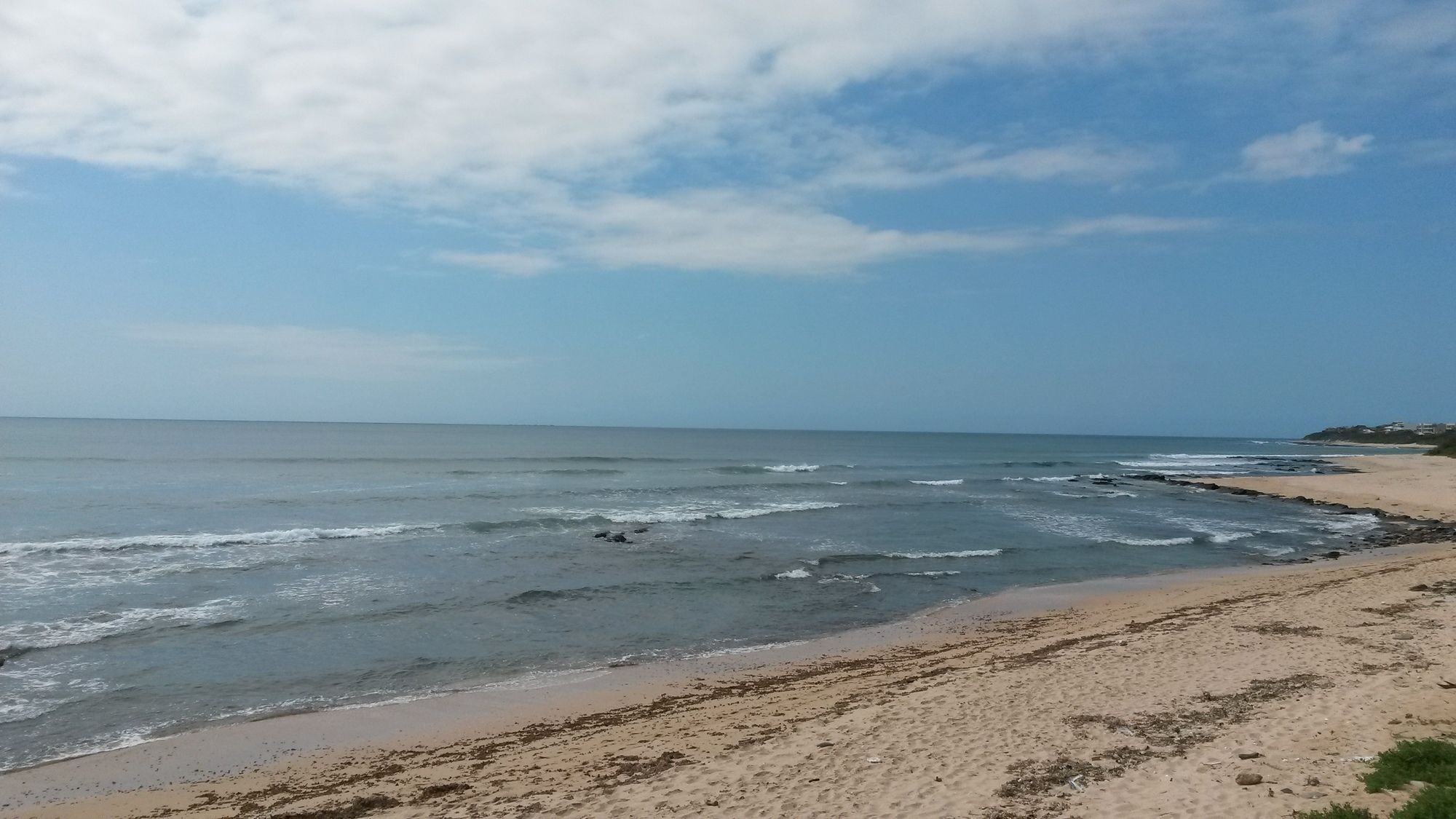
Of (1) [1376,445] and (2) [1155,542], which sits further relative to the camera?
(1) [1376,445]

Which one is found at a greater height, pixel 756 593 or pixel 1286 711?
pixel 1286 711

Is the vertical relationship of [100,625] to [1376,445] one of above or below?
below

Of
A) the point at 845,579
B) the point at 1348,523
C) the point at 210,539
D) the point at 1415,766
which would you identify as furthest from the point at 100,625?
the point at 1348,523

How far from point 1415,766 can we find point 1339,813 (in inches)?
45.5

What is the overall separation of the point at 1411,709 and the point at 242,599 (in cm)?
1970

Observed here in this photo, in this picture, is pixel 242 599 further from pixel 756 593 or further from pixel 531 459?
pixel 531 459

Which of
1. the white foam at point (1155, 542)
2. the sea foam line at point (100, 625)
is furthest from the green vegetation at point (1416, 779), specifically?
the white foam at point (1155, 542)

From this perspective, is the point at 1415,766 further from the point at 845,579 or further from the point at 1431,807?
the point at 845,579

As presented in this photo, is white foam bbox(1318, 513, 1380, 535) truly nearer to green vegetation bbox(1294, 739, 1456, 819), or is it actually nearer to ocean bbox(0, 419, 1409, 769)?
ocean bbox(0, 419, 1409, 769)

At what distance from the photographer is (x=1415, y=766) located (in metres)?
6.00

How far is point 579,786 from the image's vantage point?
7836 millimetres

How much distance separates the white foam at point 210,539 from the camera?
74.3ft

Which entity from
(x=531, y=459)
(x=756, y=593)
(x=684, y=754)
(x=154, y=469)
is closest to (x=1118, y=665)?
(x=684, y=754)

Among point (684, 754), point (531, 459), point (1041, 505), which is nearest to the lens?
point (684, 754)
